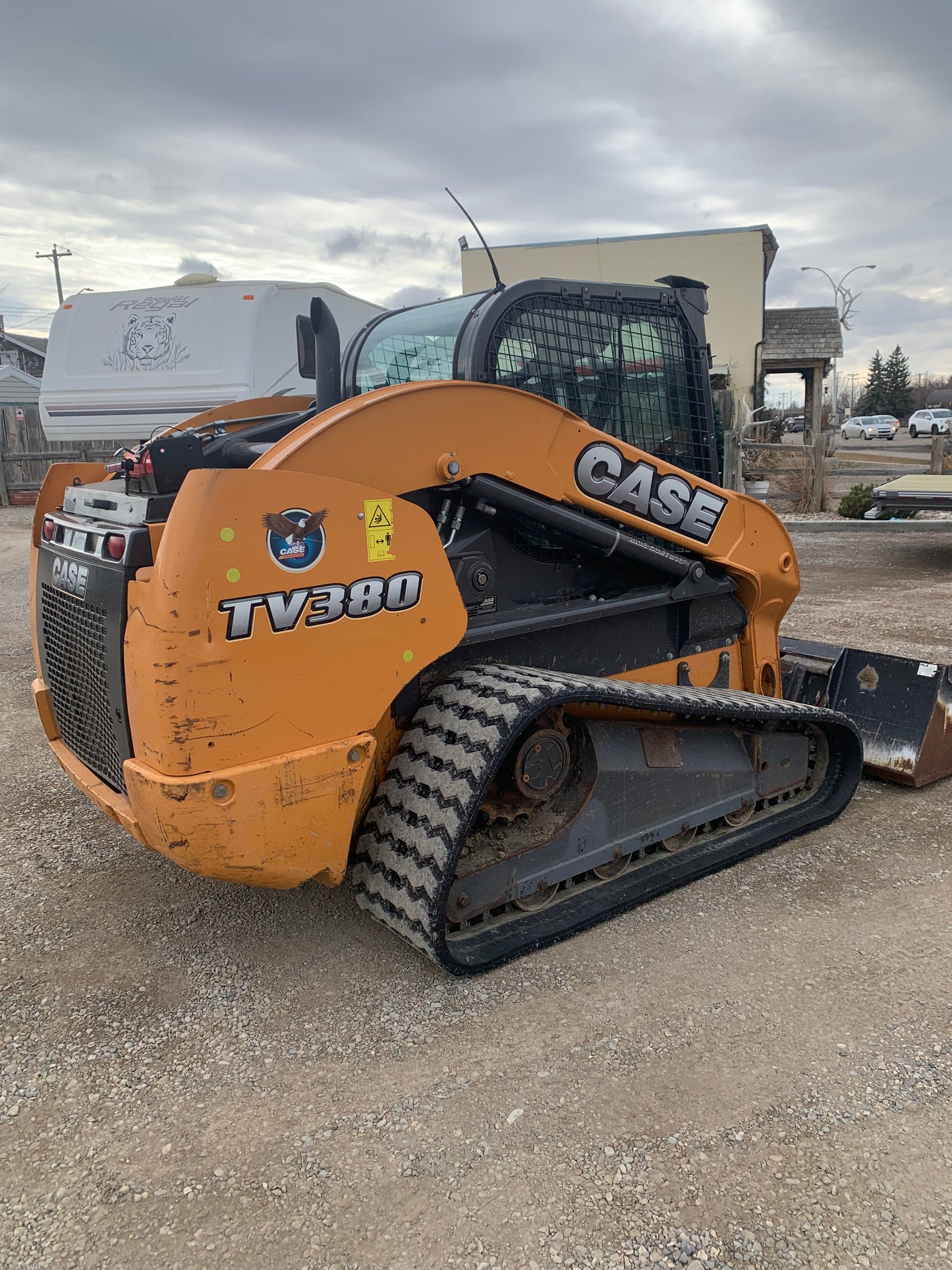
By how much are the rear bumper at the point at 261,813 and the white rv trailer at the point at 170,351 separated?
27.8 feet

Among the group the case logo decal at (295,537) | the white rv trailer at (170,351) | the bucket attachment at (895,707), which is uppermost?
the white rv trailer at (170,351)

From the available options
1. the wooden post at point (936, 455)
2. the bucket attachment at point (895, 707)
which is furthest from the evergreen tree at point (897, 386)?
the bucket attachment at point (895, 707)

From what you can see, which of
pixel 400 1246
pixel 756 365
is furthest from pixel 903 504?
pixel 756 365

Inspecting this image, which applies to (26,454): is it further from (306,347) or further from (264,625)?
(264,625)

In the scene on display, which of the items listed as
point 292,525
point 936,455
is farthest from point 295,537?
point 936,455

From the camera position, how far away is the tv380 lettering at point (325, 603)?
2574 millimetres

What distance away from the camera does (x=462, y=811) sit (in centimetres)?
286

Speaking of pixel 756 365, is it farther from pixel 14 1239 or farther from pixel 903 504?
pixel 14 1239

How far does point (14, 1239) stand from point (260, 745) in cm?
127

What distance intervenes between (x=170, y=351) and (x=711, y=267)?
18048 millimetres

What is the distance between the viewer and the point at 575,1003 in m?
2.90

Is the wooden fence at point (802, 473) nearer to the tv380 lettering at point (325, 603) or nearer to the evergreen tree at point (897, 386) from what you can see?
the tv380 lettering at point (325, 603)

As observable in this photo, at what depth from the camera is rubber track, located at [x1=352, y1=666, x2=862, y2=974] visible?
2.87 metres

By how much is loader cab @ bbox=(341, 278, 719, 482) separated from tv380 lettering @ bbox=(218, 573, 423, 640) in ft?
3.36
